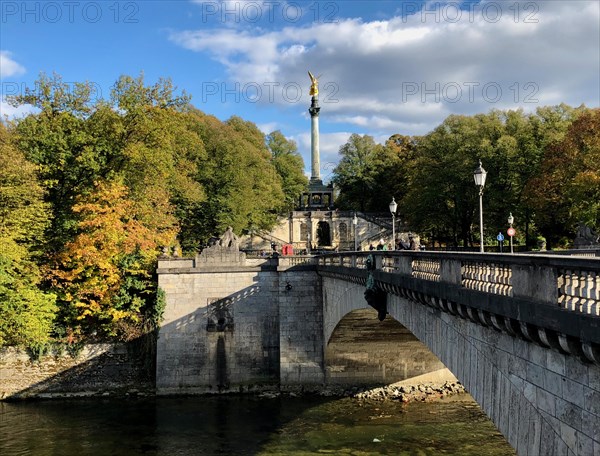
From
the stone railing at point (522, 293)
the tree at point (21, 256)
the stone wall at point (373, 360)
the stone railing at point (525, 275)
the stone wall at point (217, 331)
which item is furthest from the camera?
the stone wall at point (217, 331)

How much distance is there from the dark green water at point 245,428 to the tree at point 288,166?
129 feet

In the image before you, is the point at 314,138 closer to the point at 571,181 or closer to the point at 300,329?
the point at 571,181

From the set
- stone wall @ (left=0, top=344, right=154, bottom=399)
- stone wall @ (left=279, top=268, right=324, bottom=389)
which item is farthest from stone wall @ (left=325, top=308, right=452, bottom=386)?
stone wall @ (left=0, top=344, right=154, bottom=399)

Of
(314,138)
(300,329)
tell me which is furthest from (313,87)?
(300,329)

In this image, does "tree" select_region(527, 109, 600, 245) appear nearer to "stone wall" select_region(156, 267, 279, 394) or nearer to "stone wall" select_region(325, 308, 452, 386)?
"stone wall" select_region(325, 308, 452, 386)

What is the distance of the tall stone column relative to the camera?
2670 inches

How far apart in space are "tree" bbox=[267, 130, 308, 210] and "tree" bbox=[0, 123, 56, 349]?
37113 mm

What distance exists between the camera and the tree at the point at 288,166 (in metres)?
63.6

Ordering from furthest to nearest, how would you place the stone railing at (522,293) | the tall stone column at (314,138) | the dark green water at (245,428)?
the tall stone column at (314,138) → the dark green water at (245,428) → the stone railing at (522,293)

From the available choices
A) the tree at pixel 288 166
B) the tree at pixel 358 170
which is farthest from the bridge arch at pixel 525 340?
the tree at pixel 358 170

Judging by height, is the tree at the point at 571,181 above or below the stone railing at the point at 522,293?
above

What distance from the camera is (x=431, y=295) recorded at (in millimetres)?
10914

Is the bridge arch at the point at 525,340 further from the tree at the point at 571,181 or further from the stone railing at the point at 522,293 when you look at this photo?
the tree at the point at 571,181

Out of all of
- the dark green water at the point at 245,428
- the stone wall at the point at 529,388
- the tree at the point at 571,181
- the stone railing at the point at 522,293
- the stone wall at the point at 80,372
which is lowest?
the dark green water at the point at 245,428
